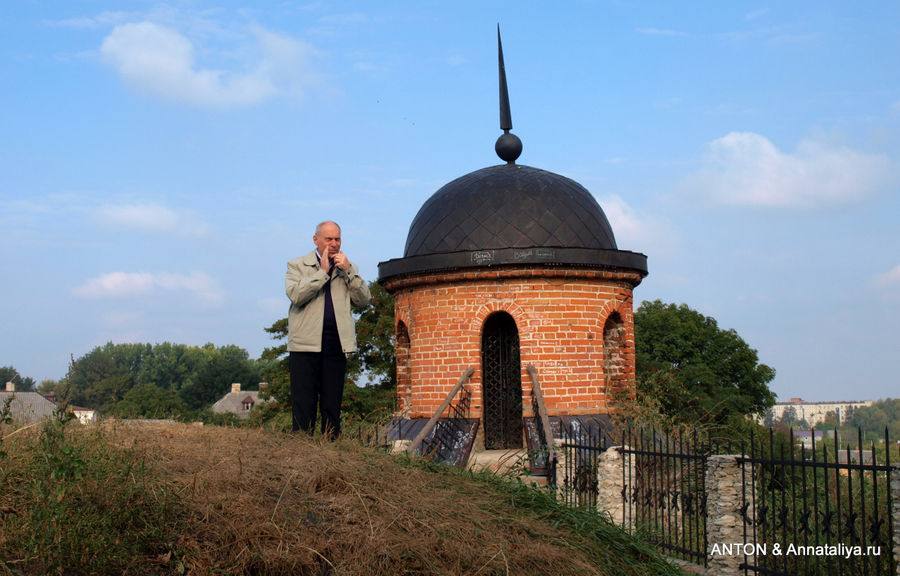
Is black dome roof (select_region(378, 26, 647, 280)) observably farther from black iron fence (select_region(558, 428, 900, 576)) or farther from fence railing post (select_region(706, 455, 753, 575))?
fence railing post (select_region(706, 455, 753, 575))

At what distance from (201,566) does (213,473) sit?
0.94 metres

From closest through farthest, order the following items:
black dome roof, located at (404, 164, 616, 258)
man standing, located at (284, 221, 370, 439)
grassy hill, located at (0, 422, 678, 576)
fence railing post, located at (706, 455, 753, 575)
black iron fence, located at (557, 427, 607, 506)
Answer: grassy hill, located at (0, 422, 678, 576) < fence railing post, located at (706, 455, 753, 575) < man standing, located at (284, 221, 370, 439) < black iron fence, located at (557, 427, 607, 506) < black dome roof, located at (404, 164, 616, 258)

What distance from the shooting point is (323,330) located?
6.32m

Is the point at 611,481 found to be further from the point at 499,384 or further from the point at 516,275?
the point at 499,384

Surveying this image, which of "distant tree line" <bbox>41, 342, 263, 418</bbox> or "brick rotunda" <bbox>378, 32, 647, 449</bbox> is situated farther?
"distant tree line" <bbox>41, 342, 263, 418</bbox>

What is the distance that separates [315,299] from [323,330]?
27 centimetres

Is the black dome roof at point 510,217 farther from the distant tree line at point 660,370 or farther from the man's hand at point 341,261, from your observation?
the man's hand at point 341,261

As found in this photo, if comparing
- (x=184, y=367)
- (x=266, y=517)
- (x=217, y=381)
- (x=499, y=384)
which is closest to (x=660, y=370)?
(x=499, y=384)

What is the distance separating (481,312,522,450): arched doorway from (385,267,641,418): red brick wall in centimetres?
127

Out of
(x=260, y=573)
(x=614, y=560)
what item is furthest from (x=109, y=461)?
(x=614, y=560)

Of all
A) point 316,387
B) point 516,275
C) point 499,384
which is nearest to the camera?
point 316,387

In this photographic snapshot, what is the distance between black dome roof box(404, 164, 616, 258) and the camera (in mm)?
10867

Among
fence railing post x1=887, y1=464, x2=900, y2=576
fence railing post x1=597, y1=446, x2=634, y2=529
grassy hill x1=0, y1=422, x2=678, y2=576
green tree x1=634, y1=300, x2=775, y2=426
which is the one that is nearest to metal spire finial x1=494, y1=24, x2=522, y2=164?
fence railing post x1=597, y1=446, x2=634, y2=529

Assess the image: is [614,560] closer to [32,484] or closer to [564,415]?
[32,484]
